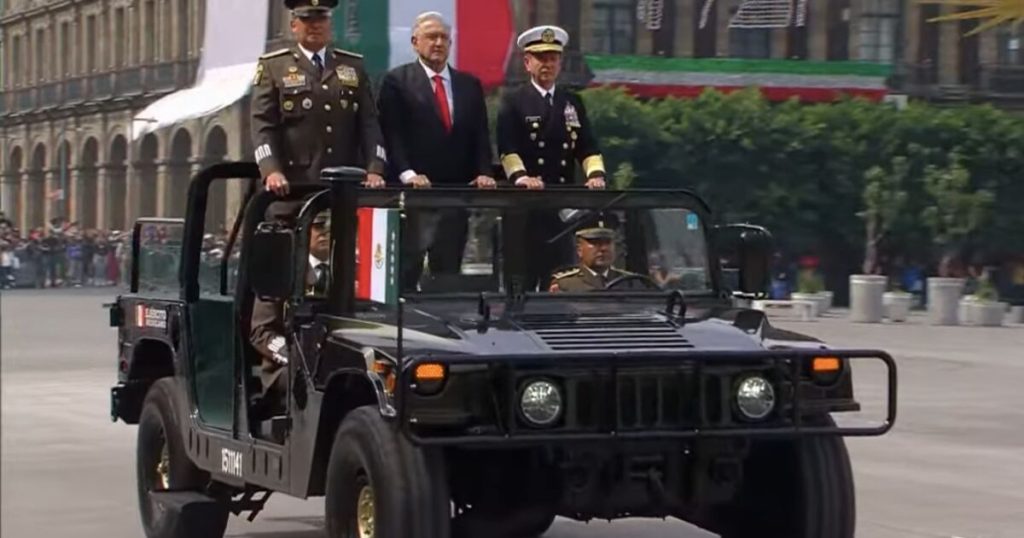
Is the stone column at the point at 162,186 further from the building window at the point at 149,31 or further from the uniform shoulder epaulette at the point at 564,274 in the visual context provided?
the uniform shoulder epaulette at the point at 564,274

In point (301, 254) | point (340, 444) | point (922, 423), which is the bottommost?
point (922, 423)

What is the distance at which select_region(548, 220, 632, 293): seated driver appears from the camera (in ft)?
30.6

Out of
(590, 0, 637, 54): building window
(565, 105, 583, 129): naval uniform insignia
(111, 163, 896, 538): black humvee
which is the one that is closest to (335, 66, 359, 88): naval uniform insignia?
(111, 163, 896, 538): black humvee

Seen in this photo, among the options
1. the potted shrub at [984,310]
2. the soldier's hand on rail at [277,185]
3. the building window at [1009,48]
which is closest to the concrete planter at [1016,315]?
the potted shrub at [984,310]

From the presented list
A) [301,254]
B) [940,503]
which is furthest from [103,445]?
[301,254]

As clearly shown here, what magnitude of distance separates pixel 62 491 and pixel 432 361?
20.2ft

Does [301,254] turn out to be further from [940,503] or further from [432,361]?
[940,503]

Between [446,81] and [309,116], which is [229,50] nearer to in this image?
[446,81]

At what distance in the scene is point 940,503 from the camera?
13266 millimetres

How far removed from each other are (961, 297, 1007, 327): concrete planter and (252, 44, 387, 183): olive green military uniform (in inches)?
1238

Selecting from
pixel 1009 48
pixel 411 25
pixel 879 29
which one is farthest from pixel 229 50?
pixel 1009 48

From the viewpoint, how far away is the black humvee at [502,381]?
8.04 m

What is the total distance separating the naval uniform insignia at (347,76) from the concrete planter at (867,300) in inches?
1228

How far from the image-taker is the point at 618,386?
26.6 ft
